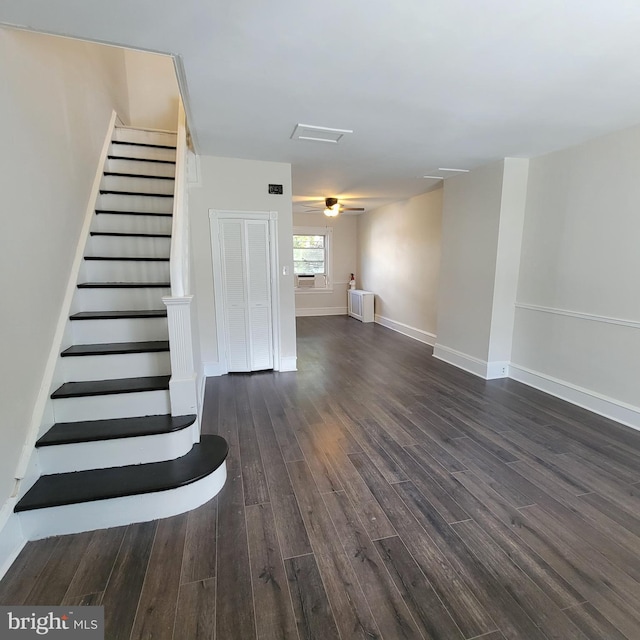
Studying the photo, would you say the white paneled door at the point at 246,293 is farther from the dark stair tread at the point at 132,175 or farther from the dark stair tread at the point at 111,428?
the dark stair tread at the point at 111,428

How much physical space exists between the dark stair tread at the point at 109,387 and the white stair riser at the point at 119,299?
69 cm

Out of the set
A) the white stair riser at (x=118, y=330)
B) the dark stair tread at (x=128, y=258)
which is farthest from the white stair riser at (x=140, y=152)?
the white stair riser at (x=118, y=330)

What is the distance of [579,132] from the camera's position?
9.47 ft

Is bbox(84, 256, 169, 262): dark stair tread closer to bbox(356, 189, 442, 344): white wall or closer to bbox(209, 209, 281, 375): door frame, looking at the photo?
bbox(209, 209, 281, 375): door frame

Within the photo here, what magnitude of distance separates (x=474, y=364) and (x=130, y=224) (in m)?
4.04

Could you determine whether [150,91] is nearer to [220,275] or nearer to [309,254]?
[220,275]

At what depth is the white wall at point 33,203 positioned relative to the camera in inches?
63.2

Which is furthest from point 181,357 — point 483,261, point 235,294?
point 483,261

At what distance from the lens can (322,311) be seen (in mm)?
8422

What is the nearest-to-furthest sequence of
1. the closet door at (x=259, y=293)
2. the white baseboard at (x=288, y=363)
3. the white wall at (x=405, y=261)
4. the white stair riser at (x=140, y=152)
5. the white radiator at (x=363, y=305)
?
the white stair riser at (x=140, y=152), the closet door at (x=259, y=293), the white baseboard at (x=288, y=363), the white wall at (x=405, y=261), the white radiator at (x=363, y=305)

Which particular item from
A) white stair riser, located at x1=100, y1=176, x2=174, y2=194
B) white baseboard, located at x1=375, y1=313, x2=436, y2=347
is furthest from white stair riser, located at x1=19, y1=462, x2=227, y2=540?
white baseboard, located at x1=375, y1=313, x2=436, y2=347

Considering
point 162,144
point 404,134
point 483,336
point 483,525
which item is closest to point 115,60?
point 162,144

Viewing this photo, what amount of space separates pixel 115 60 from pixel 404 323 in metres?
5.58

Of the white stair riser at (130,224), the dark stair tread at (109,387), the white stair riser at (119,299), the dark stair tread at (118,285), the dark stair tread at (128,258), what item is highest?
the white stair riser at (130,224)
